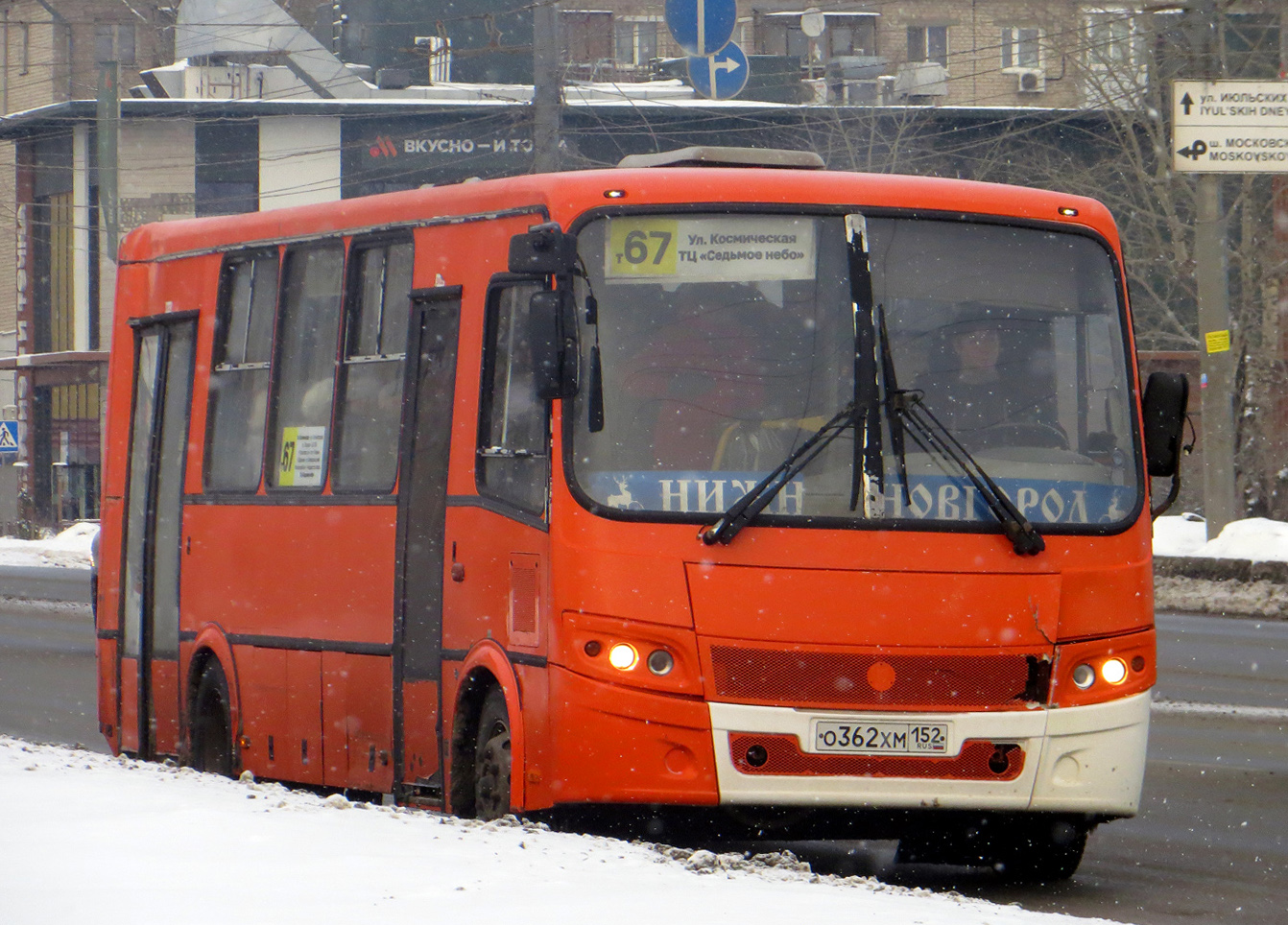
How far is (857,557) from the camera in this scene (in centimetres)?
773

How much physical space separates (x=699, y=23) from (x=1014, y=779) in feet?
56.3

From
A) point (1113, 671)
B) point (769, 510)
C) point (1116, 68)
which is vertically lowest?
point (1113, 671)

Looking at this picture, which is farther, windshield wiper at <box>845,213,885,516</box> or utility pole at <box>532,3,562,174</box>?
utility pole at <box>532,3,562,174</box>

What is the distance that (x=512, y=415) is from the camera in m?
8.34

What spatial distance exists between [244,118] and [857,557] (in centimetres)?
4142

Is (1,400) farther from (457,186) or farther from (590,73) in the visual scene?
(457,186)

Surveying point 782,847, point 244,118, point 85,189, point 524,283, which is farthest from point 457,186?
point 85,189

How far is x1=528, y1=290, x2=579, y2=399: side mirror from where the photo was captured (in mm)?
7750

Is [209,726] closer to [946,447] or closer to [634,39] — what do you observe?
[946,447]

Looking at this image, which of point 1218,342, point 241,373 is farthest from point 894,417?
point 1218,342

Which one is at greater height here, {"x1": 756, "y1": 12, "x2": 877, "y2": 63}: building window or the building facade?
{"x1": 756, "y1": 12, "x2": 877, "y2": 63}: building window

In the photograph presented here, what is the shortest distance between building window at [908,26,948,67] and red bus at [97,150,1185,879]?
5783 cm

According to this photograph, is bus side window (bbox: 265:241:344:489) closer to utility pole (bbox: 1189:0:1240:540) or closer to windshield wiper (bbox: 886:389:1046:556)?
windshield wiper (bbox: 886:389:1046:556)

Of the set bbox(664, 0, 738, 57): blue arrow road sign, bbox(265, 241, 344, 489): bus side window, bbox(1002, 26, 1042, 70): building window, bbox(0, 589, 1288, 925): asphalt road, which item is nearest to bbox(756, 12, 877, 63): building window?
bbox(1002, 26, 1042, 70): building window
